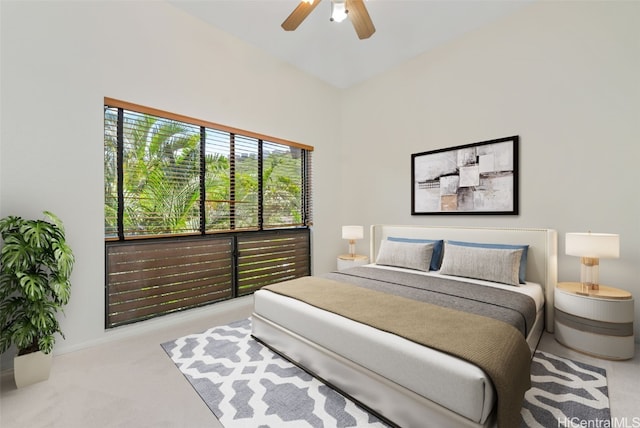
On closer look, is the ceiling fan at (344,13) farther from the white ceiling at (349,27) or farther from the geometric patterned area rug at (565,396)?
the geometric patterned area rug at (565,396)

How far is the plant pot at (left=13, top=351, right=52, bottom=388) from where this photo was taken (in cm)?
183

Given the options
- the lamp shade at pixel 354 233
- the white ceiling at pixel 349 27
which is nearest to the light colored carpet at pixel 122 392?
the lamp shade at pixel 354 233

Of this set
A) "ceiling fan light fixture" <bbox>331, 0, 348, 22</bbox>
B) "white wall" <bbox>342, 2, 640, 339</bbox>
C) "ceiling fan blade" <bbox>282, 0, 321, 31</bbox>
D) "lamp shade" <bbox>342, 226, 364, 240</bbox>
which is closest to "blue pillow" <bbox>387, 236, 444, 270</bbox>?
"white wall" <bbox>342, 2, 640, 339</bbox>

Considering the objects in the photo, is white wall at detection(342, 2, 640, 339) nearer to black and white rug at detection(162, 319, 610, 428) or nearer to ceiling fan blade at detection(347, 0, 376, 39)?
black and white rug at detection(162, 319, 610, 428)

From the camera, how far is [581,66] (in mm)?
2590

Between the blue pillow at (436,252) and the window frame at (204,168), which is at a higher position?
the window frame at (204,168)

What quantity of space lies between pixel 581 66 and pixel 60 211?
15.9ft

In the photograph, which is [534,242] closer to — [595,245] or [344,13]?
[595,245]

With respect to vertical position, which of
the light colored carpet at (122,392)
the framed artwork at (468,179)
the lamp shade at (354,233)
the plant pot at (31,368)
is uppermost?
the framed artwork at (468,179)

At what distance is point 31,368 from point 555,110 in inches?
192

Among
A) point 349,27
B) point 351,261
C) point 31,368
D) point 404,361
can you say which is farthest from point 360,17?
point 31,368

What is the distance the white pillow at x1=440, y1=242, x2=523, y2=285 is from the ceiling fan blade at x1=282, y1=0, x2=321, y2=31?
2.61 m

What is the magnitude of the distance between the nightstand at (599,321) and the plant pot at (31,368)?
4030 millimetres

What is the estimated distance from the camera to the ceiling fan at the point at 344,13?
188 centimetres
